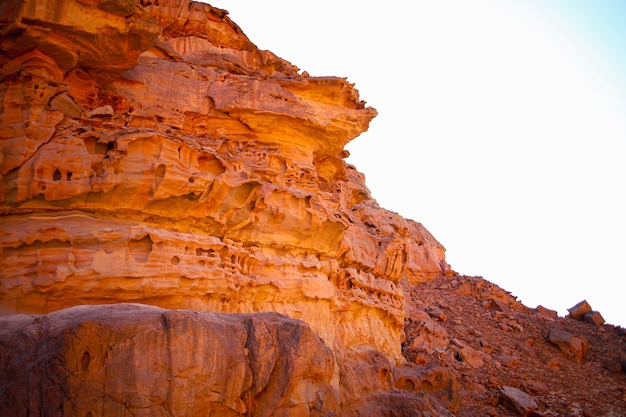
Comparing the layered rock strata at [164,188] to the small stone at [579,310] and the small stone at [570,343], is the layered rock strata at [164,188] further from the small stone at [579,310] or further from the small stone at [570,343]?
the small stone at [579,310]

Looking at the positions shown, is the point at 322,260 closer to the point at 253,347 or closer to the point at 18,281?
the point at 253,347

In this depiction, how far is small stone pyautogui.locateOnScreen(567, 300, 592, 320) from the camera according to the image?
25844 millimetres

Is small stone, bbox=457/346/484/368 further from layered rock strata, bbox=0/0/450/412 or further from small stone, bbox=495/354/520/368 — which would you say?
layered rock strata, bbox=0/0/450/412

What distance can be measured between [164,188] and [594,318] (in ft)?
80.5

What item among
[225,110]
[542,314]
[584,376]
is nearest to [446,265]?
[542,314]

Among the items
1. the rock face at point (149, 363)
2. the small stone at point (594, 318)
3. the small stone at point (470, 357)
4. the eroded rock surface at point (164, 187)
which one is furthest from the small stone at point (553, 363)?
the rock face at point (149, 363)

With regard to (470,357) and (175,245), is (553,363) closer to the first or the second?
(470,357)

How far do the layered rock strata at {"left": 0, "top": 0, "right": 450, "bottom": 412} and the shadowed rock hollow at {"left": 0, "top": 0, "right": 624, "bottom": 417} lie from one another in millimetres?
44

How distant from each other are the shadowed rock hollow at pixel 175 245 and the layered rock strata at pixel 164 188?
44 mm

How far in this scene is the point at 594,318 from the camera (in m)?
24.9

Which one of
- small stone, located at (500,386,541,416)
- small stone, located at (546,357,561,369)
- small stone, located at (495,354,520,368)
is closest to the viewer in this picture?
small stone, located at (500,386,541,416)

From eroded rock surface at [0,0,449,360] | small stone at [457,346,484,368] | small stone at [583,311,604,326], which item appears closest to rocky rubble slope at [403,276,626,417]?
small stone at [457,346,484,368]

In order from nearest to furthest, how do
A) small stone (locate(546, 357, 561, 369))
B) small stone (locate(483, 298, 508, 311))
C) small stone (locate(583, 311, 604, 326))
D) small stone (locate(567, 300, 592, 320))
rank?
1. small stone (locate(546, 357, 561, 369))
2. small stone (locate(483, 298, 508, 311))
3. small stone (locate(583, 311, 604, 326))
4. small stone (locate(567, 300, 592, 320))

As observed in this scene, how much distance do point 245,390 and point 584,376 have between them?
17.7m
